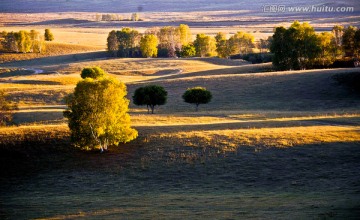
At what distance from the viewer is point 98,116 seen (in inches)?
2077

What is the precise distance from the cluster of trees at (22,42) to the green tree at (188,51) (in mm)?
50808

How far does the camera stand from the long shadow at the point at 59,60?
532 ft

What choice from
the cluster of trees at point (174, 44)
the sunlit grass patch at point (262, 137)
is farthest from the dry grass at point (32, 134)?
the cluster of trees at point (174, 44)

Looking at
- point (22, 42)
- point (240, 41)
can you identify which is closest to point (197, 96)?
point (240, 41)

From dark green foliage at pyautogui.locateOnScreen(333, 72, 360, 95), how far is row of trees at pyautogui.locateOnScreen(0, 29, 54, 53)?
120 meters

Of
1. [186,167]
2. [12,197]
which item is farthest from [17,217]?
[186,167]

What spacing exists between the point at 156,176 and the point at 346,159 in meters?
16.1

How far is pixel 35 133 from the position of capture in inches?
2158

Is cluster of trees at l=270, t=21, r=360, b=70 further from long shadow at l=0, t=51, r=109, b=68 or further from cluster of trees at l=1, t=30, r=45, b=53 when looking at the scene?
cluster of trees at l=1, t=30, r=45, b=53

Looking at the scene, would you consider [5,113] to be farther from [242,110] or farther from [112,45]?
[112,45]

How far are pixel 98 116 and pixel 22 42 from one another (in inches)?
5389

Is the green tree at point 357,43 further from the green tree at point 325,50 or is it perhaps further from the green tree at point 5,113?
the green tree at point 5,113

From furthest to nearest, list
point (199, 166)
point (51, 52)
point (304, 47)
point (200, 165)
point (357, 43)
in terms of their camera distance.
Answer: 1. point (51, 52)
2. point (357, 43)
3. point (304, 47)
4. point (200, 165)
5. point (199, 166)

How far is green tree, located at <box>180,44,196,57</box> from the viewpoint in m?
171
